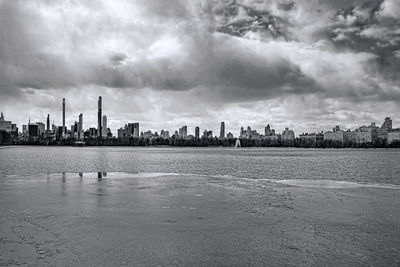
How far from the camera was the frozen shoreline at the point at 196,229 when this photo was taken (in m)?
8.60

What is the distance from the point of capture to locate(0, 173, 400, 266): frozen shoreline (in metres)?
8.60

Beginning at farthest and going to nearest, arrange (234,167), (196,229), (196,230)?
(234,167)
(196,229)
(196,230)

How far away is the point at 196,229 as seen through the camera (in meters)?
11.4

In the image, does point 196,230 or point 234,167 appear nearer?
point 196,230

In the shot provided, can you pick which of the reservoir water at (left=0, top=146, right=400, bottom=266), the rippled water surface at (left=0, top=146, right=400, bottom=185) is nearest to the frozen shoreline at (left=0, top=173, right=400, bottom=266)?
the reservoir water at (left=0, top=146, right=400, bottom=266)

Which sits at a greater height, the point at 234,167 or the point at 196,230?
the point at 196,230

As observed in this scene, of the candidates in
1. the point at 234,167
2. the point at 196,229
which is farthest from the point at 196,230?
the point at 234,167

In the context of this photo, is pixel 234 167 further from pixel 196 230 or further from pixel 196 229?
pixel 196 230

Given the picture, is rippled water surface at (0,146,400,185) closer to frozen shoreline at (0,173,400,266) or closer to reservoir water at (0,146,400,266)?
frozen shoreline at (0,173,400,266)

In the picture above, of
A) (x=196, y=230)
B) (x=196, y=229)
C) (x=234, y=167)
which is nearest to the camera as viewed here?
(x=196, y=230)

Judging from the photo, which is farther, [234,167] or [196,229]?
[234,167]

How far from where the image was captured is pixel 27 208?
14602 mm

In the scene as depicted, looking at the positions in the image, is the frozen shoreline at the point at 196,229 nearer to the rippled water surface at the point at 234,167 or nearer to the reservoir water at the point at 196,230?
the reservoir water at the point at 196,230

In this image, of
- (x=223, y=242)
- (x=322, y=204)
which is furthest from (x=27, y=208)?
(x=322, y=204)
